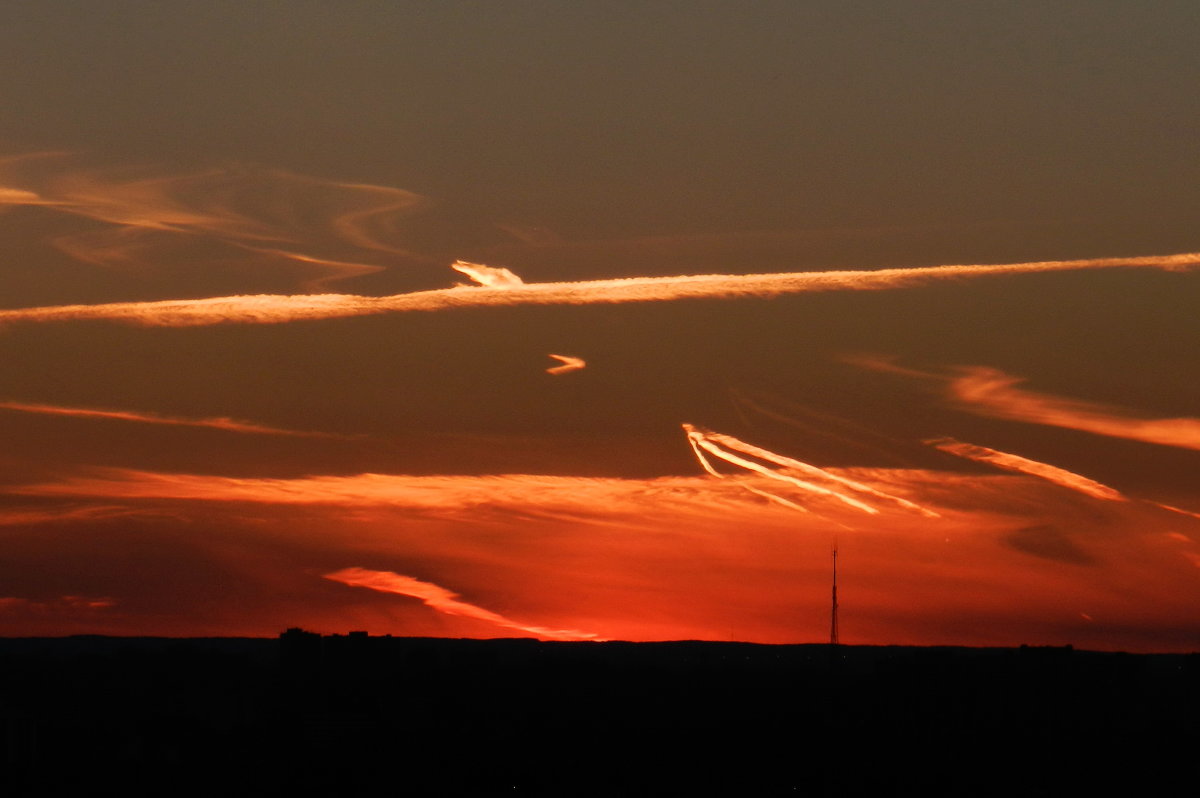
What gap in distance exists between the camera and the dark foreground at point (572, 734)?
126625 millimetres

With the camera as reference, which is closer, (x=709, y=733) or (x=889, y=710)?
(x=709, y=733)

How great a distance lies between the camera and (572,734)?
500 feet

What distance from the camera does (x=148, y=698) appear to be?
563 ft

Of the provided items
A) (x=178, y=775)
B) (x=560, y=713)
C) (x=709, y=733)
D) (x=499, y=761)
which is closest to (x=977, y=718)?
(x=709, y=733)

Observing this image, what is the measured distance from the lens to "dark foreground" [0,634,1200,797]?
12662 centimetres

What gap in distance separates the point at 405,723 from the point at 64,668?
61702mm

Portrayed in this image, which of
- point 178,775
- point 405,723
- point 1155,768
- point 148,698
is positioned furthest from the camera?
point 148,698

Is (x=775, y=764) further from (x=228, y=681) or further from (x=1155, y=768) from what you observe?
(x=228, y=681)

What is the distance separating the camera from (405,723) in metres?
156

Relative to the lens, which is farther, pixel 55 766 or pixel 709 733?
pixel 709 733

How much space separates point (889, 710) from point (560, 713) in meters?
34.4

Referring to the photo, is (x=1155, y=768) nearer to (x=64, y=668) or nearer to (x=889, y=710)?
(x=889, y=710)

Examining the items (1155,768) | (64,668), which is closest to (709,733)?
(1155,768)

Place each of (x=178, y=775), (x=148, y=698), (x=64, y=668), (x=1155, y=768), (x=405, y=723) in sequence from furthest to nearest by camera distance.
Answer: (x=64, y=668)
(x=148, y=698)
(x=405, y=723)
(x=1155, y=768)
(x=178, y=775)
